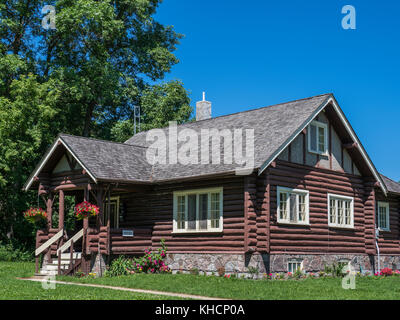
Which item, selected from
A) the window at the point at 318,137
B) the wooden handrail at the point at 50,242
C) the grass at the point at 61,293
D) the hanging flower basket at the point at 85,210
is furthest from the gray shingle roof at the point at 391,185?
the grass at the point at 61,293

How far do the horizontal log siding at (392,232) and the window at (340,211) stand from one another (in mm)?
3362

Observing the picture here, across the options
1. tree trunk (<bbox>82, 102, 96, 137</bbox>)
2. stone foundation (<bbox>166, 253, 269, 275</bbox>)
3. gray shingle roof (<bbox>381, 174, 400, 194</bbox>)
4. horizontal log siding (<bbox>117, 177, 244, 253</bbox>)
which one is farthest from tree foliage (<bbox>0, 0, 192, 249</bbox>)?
gray shingle roof (<bbox>381, 174, 400, 194</bbox>)

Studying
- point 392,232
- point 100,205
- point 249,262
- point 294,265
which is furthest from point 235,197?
point 392,232

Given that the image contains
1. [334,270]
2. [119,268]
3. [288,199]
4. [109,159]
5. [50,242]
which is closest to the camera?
[119,268]

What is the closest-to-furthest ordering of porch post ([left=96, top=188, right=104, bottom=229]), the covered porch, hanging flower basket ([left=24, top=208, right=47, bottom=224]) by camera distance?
the covered porch < porch post ([left=96, top=188, right=104, bottom=229]) < hanging flower basket ([left=24, top=208, right=47, bottom=224])

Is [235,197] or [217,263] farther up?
[235,197]

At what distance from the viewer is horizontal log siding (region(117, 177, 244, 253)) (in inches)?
829

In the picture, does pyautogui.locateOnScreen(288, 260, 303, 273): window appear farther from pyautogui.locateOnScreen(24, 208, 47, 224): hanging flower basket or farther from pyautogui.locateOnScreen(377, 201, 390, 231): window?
pyautogui.locateOnScreen(24, 208, 47, 224): hanging flower basket

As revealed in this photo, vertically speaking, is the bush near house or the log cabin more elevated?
the log cabin

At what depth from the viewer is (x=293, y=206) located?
22.5 m

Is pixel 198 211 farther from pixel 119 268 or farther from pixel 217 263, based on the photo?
pixel 119 268

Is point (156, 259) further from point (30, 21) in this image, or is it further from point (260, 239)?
A: point (30, 21)

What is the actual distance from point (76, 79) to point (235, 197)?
20.2 meters

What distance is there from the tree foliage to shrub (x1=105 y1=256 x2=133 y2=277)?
12.2 metres
